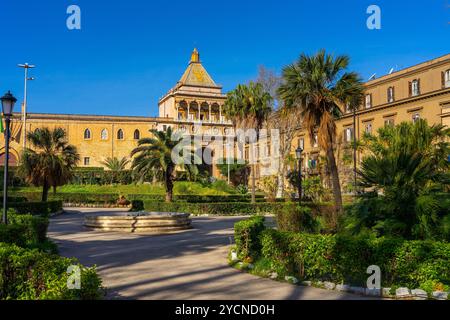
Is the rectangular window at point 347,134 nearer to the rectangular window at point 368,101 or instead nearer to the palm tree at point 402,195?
the rectangular window at point 368,101

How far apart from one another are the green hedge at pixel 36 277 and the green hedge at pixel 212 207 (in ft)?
71.3

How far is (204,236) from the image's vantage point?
1681cm

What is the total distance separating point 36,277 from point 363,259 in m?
5.57

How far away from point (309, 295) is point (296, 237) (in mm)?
1731

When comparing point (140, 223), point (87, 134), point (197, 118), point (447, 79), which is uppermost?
point (197, 118)

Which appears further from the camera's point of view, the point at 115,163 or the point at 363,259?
the point at 115,163

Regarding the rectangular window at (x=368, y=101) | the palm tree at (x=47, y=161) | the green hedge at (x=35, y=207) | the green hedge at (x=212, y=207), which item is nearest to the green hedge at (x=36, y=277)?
the green hedge at (x=35, y=207)

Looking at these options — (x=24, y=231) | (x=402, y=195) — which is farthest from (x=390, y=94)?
(x=24, y=231)

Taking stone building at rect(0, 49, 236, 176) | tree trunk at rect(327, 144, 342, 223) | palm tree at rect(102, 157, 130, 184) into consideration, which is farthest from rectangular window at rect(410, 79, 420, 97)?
palm tree at rect(102, 157, 130, 184)

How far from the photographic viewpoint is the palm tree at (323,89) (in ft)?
67.7

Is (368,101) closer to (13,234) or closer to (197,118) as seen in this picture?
(197,118)

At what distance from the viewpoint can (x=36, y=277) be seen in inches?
243
